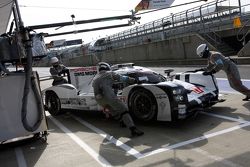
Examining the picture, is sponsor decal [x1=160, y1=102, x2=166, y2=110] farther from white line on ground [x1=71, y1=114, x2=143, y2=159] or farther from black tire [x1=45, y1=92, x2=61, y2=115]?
black tire [x1=45, y1=92, x2=61, y2=115]

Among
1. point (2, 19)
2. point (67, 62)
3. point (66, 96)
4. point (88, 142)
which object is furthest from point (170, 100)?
point (67, 62)

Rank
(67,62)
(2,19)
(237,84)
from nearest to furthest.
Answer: (237,84), (2,19), (67,62)

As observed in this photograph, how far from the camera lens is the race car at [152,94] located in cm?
839

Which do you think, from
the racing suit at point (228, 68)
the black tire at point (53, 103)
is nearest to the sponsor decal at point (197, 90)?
the racing suit at point (228, 68)

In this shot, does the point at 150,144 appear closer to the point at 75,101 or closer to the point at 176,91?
the point at 176,91

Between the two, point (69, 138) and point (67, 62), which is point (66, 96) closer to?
point (69, 138)

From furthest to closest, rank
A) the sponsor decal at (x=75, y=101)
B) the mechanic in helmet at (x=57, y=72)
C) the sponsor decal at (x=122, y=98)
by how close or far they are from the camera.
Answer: the mechanic in helmet at (x=57, y=72), the sponsor decal at (x=75, y=101), the sponsor decal at (x=122, y=98)

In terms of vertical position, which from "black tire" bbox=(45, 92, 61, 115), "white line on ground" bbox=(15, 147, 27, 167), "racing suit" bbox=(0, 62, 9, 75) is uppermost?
"racing suit" bbox=(0, 62, 9, 75)

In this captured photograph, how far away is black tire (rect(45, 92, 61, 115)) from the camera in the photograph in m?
11.8

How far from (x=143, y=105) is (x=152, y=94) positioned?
0.42 m

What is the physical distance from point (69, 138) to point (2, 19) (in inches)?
375

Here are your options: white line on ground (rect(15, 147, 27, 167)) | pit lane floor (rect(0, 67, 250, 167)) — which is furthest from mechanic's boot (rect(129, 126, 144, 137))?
white line on ground (rect(15, 147, 27, 167))

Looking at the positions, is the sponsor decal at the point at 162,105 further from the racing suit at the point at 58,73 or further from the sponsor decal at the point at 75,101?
the racing suit at the point at 58,73

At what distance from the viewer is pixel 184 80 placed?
10516 mm
